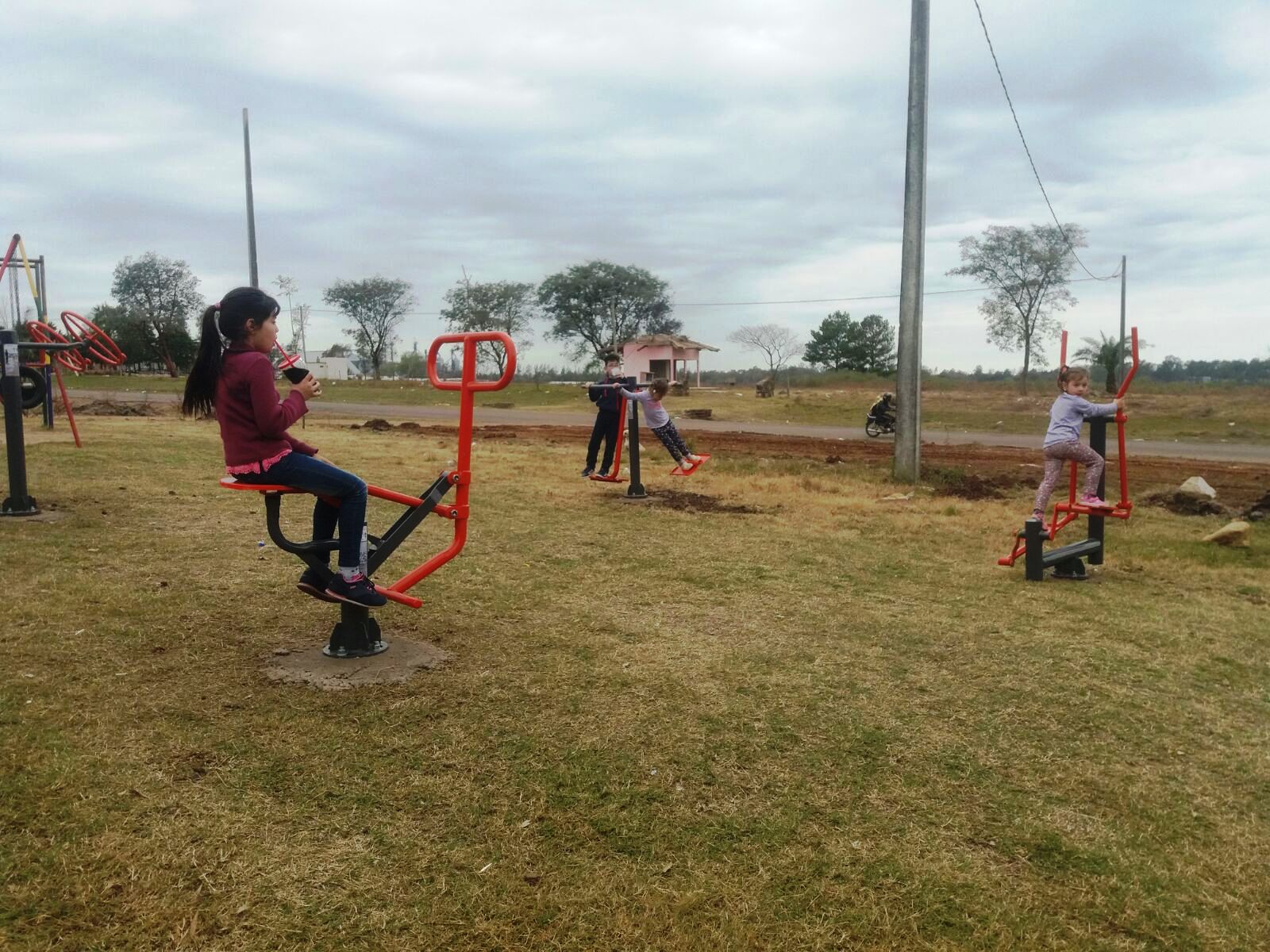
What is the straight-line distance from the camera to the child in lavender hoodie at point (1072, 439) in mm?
6996

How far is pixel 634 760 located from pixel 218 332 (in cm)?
228

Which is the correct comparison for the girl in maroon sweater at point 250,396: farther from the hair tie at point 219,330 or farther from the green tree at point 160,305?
the green tree at point 160,305

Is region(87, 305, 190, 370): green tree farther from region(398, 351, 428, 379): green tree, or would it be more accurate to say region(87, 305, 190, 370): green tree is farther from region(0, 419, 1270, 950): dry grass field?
region(0, 419, 1270, 950): dry grass field

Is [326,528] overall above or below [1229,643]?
above

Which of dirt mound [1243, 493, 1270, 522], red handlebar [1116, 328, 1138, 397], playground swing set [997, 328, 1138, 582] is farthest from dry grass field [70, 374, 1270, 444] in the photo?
red handlebar [1116, 328, 1138, 397]

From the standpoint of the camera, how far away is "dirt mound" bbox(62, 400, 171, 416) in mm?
21562

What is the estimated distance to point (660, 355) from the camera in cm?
5106

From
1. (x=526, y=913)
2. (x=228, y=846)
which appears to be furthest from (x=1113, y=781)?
(x=228, y=846)

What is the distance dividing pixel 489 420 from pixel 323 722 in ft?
73.6

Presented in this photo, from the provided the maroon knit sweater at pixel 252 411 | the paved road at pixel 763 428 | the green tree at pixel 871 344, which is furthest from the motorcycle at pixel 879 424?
the green tree at pixel 871 344

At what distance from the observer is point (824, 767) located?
134 inches

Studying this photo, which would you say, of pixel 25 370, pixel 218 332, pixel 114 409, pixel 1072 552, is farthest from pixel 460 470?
pixel 114 409

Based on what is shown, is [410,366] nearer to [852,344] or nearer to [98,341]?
[852,344]

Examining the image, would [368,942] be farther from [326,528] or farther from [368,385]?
[368,385]
